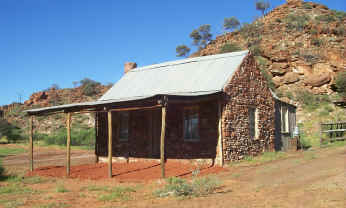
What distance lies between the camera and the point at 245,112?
14336mm

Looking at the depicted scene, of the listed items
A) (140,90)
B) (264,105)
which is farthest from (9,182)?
(264,105)

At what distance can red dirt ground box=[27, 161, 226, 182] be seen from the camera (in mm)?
11875

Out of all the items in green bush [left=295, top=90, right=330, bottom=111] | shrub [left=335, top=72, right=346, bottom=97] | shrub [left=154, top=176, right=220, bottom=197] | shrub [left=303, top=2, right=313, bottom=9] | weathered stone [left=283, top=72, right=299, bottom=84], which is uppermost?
shrub [left=303, top=2, right=313, bottom=9]

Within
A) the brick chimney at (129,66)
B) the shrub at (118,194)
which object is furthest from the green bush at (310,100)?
the shrub at (118,194)

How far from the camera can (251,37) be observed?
43.0 metres

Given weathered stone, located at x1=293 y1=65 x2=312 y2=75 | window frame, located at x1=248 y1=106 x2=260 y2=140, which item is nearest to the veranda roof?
window frame, located at x1=248 y1=106 x2=260 y2=140

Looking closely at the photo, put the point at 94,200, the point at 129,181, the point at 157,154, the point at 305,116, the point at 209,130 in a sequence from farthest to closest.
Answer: the point at 305,116
the point at 157,154
the point at 209,130
the point at 129,181
the point at 94,200

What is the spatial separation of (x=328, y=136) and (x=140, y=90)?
11559 millimetres

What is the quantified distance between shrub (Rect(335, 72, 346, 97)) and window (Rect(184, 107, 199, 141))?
768 inches

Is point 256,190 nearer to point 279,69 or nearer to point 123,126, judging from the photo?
point 123,126

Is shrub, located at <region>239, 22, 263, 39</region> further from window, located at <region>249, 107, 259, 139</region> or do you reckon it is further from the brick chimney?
window, located at <region>249, 107, 259, 139</region>

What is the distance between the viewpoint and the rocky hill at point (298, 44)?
101ft

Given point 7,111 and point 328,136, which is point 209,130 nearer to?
point 328,136

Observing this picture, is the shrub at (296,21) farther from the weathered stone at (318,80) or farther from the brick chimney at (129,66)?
the brick chimney at (129,66)
